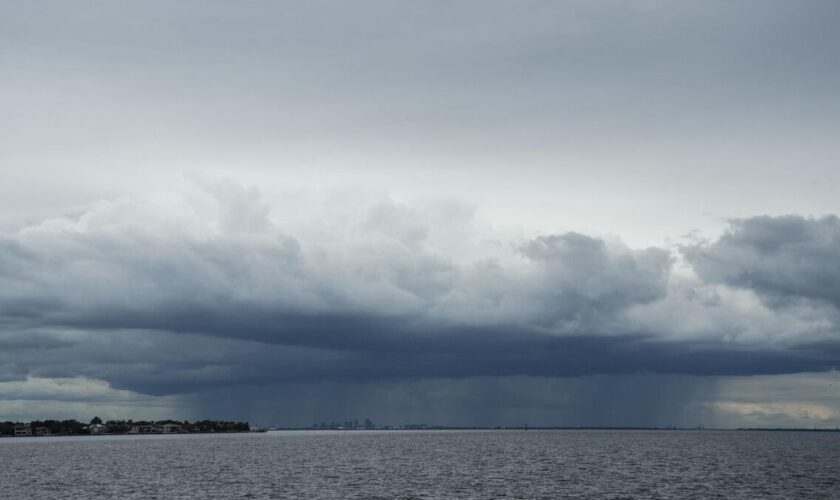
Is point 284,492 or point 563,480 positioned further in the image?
point 563,480

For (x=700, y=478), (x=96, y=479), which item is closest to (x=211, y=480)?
(x=96, y=479)

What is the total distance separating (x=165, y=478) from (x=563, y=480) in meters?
75.6

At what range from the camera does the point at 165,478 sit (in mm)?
160625

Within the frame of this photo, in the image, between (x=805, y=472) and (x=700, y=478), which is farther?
(x=805, y=472)

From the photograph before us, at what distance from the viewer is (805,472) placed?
178 m

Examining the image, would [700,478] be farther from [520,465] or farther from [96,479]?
[96,479]

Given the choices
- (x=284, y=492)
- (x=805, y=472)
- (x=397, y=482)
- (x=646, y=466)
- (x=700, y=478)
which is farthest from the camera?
(x=646, y=466)

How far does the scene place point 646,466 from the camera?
643 feet

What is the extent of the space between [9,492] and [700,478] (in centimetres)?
12197

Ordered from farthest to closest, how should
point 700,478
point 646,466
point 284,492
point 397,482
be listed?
point 646,466 < point 700,478 < point 397,482 < point 284,492

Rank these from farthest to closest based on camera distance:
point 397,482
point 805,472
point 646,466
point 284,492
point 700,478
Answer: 1. point 646,466
2. point 805,472
3. point 700,478
4. point 397,482
5. point 284,492

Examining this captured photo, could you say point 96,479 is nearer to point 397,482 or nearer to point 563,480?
point 397,482

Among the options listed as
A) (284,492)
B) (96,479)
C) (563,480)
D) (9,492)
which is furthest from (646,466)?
(9,492)

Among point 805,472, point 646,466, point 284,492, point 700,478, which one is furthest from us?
point 646,466
